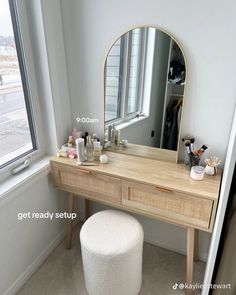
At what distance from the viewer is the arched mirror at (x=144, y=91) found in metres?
1.38

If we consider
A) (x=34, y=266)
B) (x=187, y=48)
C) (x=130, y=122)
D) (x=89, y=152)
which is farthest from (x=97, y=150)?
(x=34, y=266)

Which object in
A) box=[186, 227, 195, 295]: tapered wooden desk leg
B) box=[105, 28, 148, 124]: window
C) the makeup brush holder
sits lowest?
box=[186, 227, 195, 295]: tapered wooden desk leg

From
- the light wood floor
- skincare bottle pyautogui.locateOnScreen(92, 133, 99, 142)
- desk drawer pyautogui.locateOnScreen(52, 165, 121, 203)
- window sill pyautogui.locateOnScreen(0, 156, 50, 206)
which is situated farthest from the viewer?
skincare bottle pyautogui.locateOnScreen(92, 133, 99, 142)

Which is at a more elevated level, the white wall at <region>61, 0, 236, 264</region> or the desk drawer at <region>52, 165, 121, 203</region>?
the white wall at <region>61, 0, 236, 264</region>

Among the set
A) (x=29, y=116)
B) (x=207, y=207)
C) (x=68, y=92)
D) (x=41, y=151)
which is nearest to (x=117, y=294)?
(x=207, y=207)

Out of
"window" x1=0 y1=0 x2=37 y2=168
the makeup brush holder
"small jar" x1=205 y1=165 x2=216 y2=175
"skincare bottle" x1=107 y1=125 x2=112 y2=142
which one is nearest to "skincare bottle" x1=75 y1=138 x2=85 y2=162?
"skincare bottle" x1=107 y1=125 x2=112 y2=142

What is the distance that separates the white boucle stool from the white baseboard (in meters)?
0.46

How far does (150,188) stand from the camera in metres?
1.31

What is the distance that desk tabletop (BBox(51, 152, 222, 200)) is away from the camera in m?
1.24

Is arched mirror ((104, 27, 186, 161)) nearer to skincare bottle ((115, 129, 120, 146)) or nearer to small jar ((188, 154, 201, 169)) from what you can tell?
skincare bottle ((115, 129, 120, 146))

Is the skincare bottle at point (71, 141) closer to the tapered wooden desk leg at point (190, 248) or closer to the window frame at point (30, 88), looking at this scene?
the window frame at point (30, 88)

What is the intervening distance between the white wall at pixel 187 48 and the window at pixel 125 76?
0.05 meters

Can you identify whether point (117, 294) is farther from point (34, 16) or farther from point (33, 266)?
point (34, 16)

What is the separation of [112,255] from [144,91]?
1052 mm
